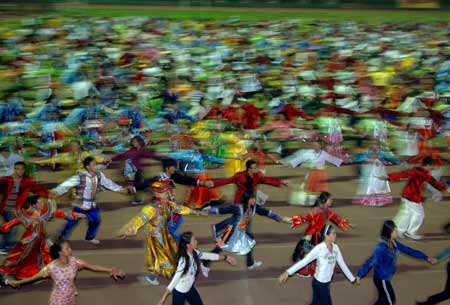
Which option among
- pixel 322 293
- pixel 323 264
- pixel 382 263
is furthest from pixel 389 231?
pixel 322 293

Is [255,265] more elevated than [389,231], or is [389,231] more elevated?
[389,231]

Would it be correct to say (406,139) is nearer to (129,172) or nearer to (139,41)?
(129,172)

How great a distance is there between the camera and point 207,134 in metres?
11.9

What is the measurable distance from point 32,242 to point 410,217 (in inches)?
210

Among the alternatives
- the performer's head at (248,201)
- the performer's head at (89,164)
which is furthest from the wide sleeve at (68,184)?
the performer's head at (248,201)

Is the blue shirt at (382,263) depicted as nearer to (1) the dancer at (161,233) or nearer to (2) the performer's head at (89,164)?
(1) the dancer at (161,233)

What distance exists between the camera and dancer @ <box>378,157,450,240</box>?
375 inches

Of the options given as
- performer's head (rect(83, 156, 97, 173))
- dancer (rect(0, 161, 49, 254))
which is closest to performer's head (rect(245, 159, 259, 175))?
performer's head (rect(83, 156, 97, 173))

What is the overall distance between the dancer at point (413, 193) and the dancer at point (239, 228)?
2.14 m

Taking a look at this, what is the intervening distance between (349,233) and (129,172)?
3.84 meters

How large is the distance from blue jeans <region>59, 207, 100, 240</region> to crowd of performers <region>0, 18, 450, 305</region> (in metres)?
0.02

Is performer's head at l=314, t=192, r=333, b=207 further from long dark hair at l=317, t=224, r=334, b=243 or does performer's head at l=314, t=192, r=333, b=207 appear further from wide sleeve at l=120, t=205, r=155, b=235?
wide sleeve at l=120, t=205, r=155, b=235

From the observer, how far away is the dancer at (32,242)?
8.08 metres

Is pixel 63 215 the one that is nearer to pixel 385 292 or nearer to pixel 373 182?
pixel 385 292
